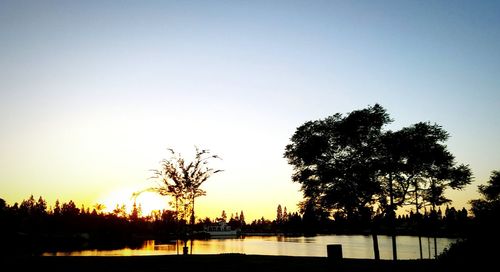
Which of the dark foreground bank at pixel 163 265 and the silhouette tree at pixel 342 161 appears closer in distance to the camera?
the dark foreground bank at pixel 163 265

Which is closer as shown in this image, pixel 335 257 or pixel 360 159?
pixel 335 257

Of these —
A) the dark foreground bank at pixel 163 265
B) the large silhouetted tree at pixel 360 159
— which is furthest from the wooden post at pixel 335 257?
the large silhouetted tree at pixel 360 159

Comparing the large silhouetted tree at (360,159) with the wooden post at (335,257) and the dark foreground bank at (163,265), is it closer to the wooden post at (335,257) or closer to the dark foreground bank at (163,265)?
the dark foreground bank at (163,265)

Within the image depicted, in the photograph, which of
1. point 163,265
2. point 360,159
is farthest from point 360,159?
point 163,265

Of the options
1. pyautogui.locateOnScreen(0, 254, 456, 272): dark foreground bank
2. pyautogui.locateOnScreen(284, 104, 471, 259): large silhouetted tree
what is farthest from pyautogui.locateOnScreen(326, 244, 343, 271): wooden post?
pyautogui.locateOnScreen(284, 104, 471, 259): large silhouetted tree

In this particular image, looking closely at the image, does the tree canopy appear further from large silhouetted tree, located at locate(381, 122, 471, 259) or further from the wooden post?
the wooden post

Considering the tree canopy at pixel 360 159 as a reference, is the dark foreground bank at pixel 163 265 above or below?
below

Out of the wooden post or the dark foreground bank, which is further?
the dark foreground bank

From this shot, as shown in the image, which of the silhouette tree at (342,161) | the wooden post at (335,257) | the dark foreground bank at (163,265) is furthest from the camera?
the silhouette tree at (342,161)

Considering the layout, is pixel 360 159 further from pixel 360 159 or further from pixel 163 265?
pixel 163 265

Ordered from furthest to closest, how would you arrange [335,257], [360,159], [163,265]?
[360,159] < [163,265] < [335,257]

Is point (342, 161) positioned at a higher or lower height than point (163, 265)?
higher

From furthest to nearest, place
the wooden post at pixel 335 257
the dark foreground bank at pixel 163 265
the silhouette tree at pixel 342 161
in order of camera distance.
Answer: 1. the silhouette tree at pixel 342 161
2. the dark foreground bank at pixel 163 265
3. the wooden post at pixel 335 257

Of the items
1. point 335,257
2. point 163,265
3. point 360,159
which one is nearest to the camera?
point 335,257
